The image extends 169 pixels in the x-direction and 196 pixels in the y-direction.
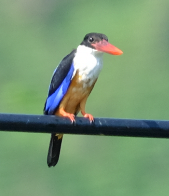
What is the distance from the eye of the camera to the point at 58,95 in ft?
10.9

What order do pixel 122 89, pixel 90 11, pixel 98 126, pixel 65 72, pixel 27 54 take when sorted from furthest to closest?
pixel 90 11, pixel 27 54, pixel 122 89, pixel 65 72, pixel 98 126

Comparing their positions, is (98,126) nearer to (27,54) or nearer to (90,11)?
(27,54)

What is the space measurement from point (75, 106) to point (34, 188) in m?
2.24

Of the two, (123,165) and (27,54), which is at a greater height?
(27,54)

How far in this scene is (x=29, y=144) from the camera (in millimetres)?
6172

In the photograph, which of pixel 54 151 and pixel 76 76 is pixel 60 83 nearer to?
pixel 76 76

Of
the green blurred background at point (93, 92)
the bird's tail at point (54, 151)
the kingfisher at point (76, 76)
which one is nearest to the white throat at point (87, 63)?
the kingfisher at point (76, 76)

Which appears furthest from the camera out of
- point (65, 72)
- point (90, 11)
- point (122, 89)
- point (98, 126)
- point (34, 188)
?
point (90, 11)

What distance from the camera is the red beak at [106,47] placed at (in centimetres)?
314

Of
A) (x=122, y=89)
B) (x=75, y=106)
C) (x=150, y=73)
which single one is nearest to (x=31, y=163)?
(x=122, y=89)

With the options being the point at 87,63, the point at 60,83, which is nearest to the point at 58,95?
the point at 60,83

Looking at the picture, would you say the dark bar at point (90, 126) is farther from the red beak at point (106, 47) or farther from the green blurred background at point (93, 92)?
the green blurred background at point (93, 92)

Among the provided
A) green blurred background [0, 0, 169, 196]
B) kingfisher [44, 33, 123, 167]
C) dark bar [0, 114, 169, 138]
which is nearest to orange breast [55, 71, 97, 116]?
kingfisher [44, 33, 123, 167]

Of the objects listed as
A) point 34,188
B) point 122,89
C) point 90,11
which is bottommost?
point 34,188
